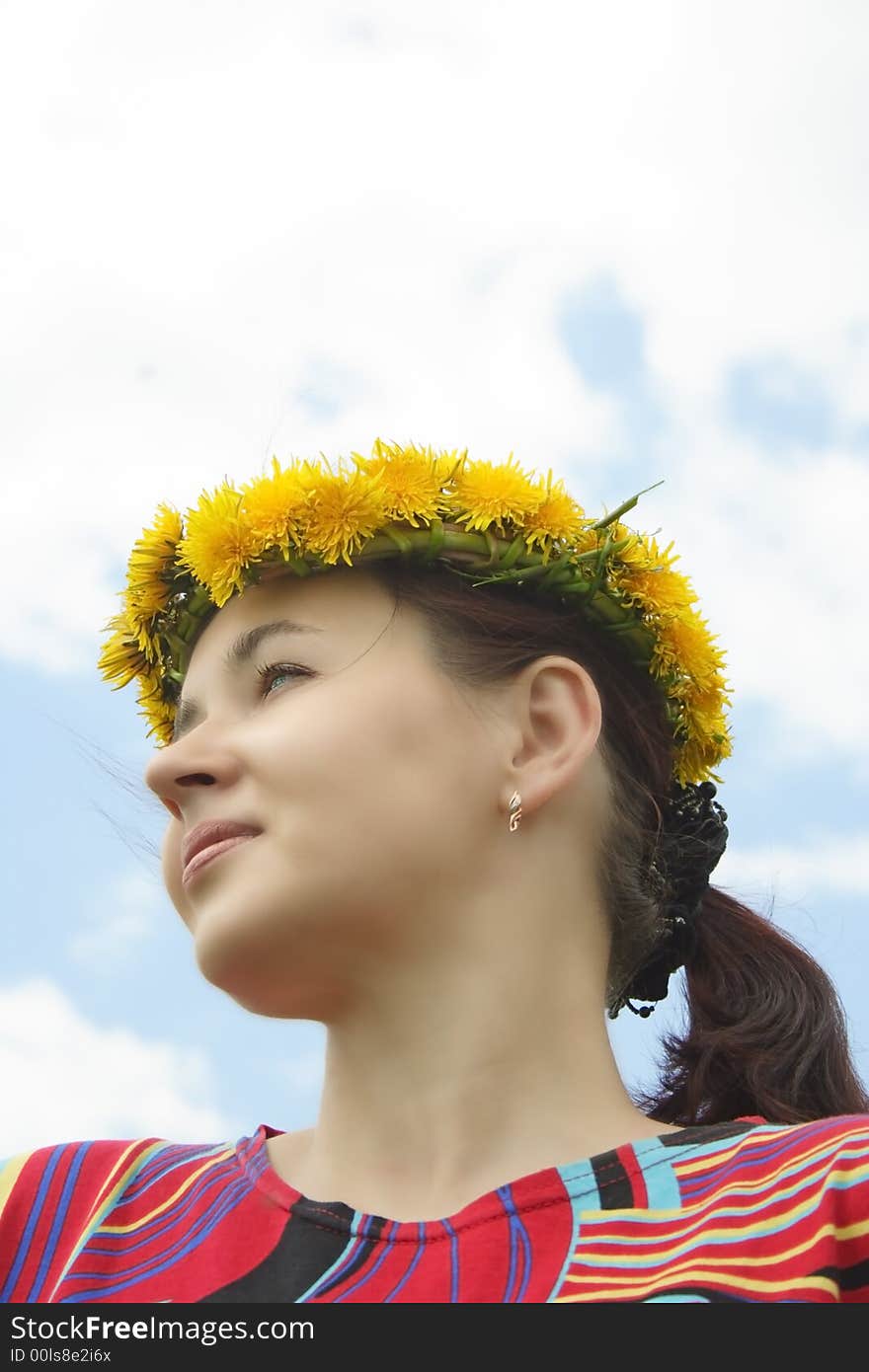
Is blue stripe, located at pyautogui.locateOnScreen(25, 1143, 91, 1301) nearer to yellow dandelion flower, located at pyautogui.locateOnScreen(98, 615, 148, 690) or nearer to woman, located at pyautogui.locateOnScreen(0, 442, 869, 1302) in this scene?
woman, located at pyautogui.locateOnScreen(0, 442, 869, 1302)

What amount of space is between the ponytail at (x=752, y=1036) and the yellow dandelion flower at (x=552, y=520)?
2.57 feet

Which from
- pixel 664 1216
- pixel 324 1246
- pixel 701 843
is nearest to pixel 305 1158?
pixel 324 1246

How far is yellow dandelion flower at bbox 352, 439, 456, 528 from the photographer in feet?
9.50

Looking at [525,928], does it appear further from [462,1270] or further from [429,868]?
[462,1270]

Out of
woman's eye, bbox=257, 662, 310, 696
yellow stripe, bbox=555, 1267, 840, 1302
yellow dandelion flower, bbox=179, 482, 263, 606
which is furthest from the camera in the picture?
yellow dandelion flower, bbox=179, 482, 263, 606

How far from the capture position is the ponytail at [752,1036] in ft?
9.74


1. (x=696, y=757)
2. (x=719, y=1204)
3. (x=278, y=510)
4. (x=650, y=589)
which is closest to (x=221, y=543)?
(x=278, y=510)

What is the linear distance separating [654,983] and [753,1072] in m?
0.27

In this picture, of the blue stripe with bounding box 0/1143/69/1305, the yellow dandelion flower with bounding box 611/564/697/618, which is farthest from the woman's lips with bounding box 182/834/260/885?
the yellow dandelion flower with bounding box 611/564/697/618

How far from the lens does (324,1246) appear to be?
2500 mm

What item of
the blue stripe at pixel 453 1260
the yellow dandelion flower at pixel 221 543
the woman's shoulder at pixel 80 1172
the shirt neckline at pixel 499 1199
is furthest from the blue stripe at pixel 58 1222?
the yellow dandelion flower at pixel 221 543

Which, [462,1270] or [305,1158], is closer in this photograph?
[462,1270]

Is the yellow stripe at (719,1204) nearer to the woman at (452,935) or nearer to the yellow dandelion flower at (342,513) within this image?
the woman at (452,935)

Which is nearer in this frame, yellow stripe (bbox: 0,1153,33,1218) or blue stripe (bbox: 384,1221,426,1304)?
blue stripe (bbox: 384,1221,426,1304)
